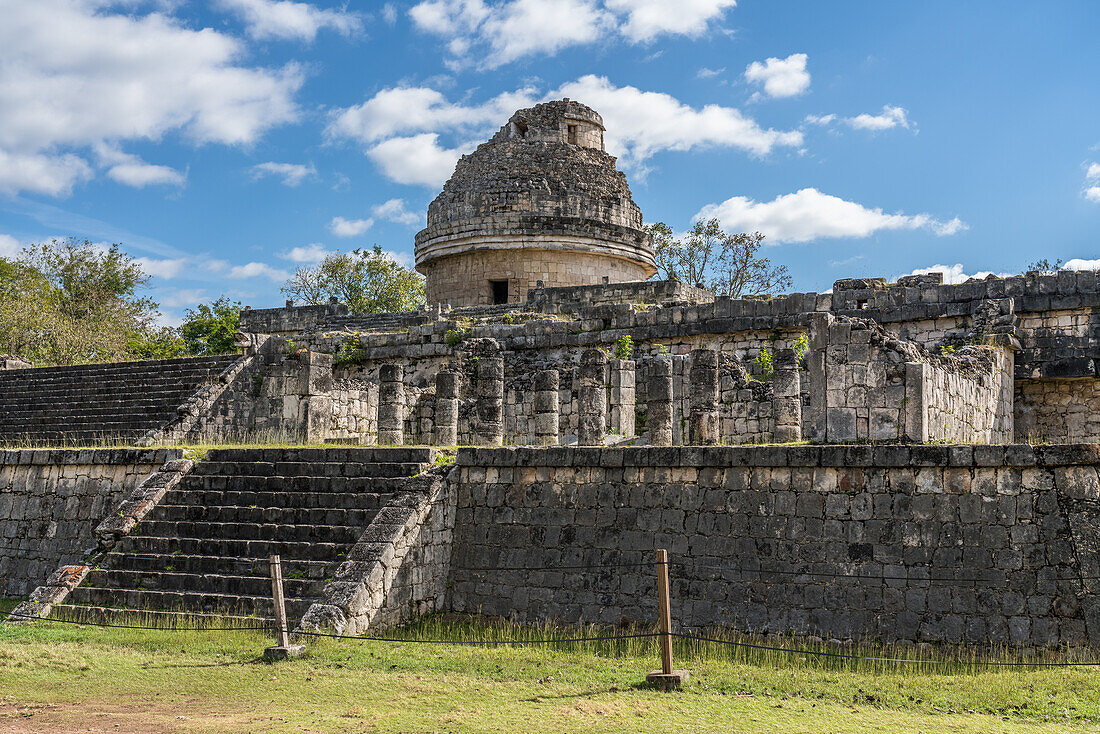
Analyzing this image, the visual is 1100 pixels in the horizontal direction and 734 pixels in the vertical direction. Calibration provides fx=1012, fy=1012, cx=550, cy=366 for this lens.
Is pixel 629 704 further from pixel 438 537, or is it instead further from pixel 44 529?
pixel 44 529

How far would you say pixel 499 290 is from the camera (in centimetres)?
2572

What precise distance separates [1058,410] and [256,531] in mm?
11887

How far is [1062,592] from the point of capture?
324 inches

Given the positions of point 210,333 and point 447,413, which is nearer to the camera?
point 447,413

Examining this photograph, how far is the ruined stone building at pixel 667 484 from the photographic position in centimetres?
875

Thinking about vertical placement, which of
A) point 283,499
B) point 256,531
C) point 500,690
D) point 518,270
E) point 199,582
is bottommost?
point 500,690

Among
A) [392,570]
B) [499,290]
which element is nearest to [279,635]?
[392,570]

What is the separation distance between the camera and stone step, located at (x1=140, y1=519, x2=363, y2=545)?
1088 cm

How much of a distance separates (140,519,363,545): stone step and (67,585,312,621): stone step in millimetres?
860

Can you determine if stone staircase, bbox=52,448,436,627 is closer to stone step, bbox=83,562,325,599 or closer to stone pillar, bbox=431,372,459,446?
stone step, bbox=83,562,325,599

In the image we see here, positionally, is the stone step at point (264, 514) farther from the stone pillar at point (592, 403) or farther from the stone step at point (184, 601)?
the stone pillar at point (592, 403)

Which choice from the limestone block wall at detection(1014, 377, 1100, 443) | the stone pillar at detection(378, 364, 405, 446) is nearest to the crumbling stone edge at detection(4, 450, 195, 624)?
the stone pillar at detection(378, 364, 405, 446)

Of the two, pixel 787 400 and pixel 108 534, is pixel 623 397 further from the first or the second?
pixel 108 534

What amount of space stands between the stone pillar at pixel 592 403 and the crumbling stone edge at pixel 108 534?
5.03 m
